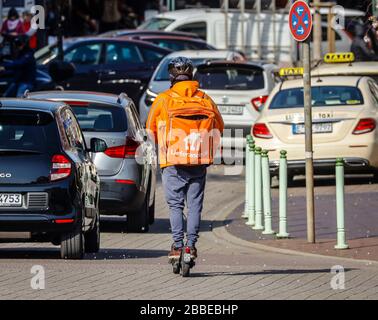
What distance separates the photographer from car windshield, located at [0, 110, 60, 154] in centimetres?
1439

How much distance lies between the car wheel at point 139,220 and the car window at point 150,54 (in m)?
15.3

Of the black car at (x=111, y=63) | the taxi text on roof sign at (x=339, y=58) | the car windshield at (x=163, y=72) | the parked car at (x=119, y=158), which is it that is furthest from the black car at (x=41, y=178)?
the black car at (x=111, y=63)

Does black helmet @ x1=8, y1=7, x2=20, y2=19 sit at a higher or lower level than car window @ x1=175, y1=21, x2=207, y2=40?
higher

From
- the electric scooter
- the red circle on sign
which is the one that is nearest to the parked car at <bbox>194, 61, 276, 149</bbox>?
the red circle on sign

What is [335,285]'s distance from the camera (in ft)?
39.9

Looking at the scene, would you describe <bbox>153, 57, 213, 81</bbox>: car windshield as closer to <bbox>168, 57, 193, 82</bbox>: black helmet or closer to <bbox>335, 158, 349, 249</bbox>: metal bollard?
<bbox>335, 158, 349, 249</bbox>: metal bollard

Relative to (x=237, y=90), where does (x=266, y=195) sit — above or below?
above

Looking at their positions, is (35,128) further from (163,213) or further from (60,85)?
(60,85)

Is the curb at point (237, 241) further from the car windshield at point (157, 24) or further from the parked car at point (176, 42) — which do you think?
the car windshield at point (157, 24)

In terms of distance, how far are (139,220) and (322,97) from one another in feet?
18.8

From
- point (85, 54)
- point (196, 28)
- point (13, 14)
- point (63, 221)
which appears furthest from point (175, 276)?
point (196, 28)

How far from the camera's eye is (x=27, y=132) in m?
14.6

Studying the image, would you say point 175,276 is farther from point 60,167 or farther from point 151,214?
point 151,214

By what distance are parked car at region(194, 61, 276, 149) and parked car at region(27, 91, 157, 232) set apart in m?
8.33
